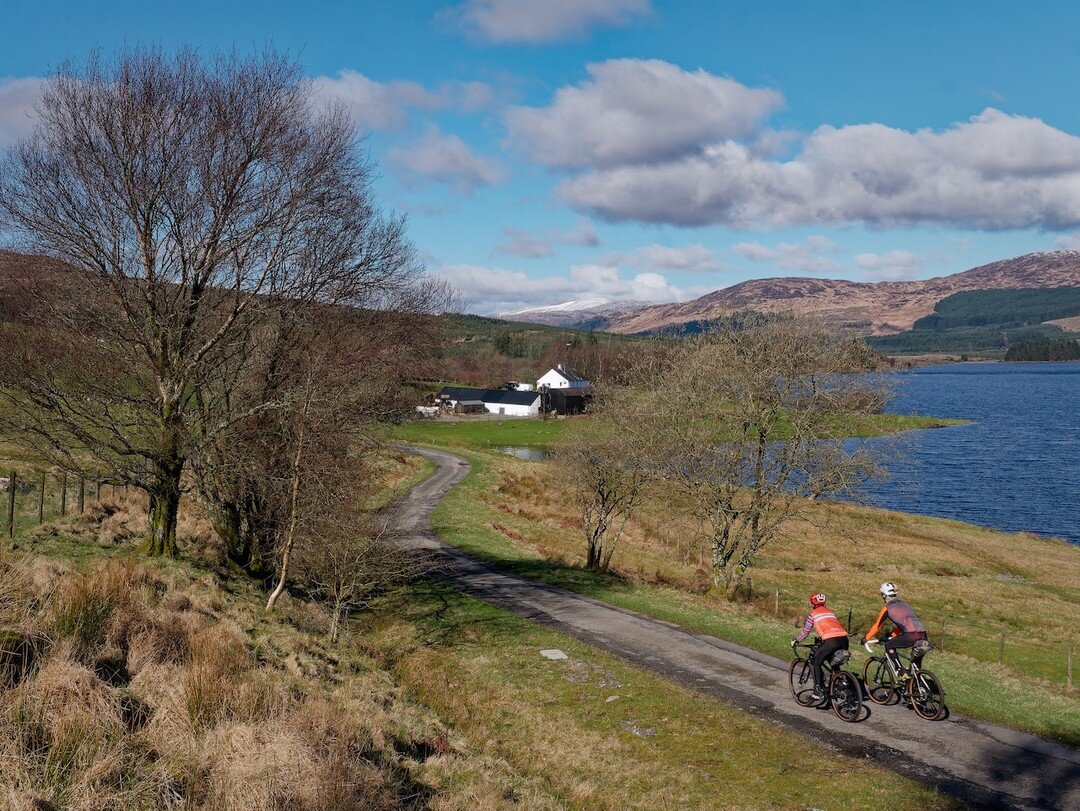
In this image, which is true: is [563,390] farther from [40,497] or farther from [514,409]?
[40,497]

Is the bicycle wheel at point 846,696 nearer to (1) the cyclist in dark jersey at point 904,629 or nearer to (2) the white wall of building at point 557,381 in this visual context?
(1) the cyclist in dark jersey at point 904,629

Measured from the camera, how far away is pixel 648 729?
571 inches

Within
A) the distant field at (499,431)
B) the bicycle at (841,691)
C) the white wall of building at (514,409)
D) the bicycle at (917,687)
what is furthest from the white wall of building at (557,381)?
the bicycle at (917,687)

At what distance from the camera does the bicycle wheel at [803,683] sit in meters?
15.4

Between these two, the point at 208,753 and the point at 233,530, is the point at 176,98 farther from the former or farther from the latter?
the point at 208,753

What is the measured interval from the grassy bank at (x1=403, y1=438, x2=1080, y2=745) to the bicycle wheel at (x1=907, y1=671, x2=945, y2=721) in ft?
4.44

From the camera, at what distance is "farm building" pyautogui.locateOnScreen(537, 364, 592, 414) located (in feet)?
419

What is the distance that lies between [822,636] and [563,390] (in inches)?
4691

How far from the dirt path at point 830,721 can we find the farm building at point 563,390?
90.7 m

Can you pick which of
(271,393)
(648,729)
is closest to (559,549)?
(271,393)

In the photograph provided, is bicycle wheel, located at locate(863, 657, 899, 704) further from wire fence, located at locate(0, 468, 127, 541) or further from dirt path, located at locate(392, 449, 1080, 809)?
wire fence, located at locate(0, 468, 127, 541)

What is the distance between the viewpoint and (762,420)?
94.4 ft

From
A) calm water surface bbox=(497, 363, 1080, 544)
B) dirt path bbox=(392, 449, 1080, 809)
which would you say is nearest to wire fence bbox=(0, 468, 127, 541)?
dirt path bbox=(392, 449, 1080, 809)

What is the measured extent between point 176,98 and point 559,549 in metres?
26.8
